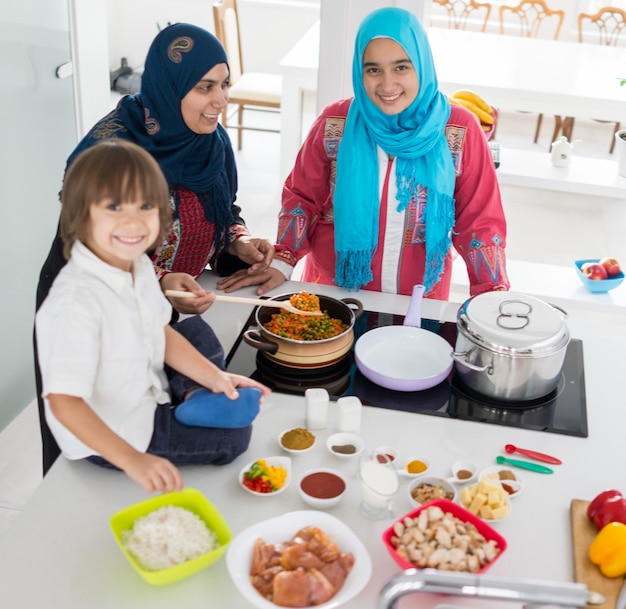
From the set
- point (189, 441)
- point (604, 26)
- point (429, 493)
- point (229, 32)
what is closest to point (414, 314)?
point (429, 493)

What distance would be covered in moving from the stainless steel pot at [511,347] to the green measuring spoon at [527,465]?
18cm

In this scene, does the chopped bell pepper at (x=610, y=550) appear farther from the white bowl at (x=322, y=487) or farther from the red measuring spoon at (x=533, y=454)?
the white bowl at (x=322, y=487)

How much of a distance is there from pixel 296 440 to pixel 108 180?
57 centimetres

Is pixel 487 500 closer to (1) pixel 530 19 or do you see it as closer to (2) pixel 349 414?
(2) pixel 349 414

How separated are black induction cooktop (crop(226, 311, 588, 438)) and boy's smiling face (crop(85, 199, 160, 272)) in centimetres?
49

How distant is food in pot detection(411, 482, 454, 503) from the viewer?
1.27 meters

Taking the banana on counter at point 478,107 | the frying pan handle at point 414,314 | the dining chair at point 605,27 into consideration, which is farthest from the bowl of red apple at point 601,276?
the dining chair at point 605,27

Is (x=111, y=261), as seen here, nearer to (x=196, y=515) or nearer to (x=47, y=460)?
(x=196, y=515)

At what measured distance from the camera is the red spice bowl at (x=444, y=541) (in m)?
1.11

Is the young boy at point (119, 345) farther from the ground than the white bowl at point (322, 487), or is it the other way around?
the young boy at point (119, 345)

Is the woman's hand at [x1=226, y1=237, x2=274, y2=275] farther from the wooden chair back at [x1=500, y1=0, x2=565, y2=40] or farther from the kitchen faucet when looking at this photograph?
the wooden chair back at [x1=500, y1=0, x2=565, y2=40]

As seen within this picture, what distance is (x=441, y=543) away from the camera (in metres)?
1.13

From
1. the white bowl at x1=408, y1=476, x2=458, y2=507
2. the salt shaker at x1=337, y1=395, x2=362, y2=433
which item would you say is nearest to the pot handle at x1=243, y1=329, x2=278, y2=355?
the salt shaker at x1=337, y1=395, x2=362, y2=433

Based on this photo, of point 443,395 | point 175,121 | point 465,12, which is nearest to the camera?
point 443,395
